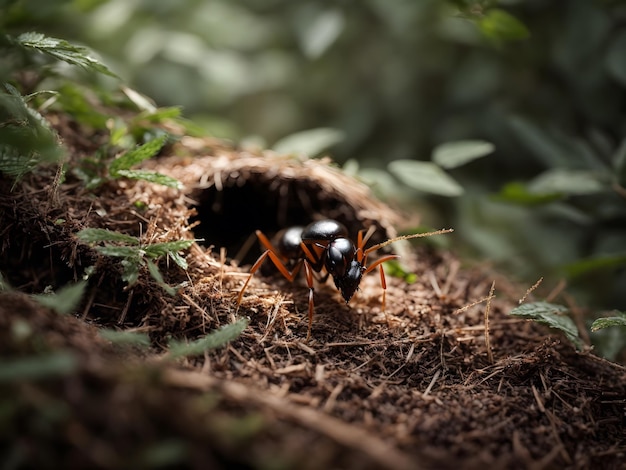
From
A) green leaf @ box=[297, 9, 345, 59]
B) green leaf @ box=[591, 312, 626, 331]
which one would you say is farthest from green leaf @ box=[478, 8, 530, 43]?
green leaf @ box=[591, 312, 626, 331]

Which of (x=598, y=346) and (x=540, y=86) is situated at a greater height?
(x=540, y=86)

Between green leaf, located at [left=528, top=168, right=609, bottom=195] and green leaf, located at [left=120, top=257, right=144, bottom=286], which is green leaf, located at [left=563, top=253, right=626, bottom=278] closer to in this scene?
green leaf, located at [left=528, top=168, right=609, bottom=195]

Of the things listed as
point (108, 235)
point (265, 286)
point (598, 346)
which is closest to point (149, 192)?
point (108, 235)

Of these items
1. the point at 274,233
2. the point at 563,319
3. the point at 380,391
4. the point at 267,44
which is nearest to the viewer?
the point at 380,391

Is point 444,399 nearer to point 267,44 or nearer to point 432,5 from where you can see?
point 432,5

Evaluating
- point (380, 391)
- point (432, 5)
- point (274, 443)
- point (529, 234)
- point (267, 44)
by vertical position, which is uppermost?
point (432, 5)

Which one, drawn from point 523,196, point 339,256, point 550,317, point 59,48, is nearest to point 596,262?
point 523,196

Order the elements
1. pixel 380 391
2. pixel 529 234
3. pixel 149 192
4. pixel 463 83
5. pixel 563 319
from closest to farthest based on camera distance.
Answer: pixel 380 391 → pixel 563 319 → pixel 149 192 → pixel 529 234 → pixel 463 83
